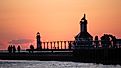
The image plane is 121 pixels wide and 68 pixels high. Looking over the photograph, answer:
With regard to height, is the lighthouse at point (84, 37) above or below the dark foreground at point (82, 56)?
above

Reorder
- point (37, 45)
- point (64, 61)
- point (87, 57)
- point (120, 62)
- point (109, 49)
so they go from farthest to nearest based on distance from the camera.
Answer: point (37, 45) < point (64, 61) < point (87, 57) < point (109, 49) < point (120, 62)

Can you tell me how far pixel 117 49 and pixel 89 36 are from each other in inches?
786

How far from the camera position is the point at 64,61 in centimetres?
16662

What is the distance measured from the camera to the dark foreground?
468 ft

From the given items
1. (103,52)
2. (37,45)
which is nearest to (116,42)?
(103,52)

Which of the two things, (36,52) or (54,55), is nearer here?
(54,55)

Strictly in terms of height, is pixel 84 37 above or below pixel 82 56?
above

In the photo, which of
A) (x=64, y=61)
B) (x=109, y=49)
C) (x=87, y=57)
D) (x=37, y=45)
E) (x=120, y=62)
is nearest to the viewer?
(x=120, y=62)

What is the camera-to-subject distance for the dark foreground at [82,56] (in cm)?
14262

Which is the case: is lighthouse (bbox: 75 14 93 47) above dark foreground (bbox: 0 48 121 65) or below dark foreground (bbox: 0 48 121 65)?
above

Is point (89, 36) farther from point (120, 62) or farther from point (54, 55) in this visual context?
point (120, 62)

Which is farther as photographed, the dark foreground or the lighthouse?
the lighthouse

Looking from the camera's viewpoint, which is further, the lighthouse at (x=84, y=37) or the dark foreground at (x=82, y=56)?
the lighthouse at (x=84, y=37)

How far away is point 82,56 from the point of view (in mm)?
156875
